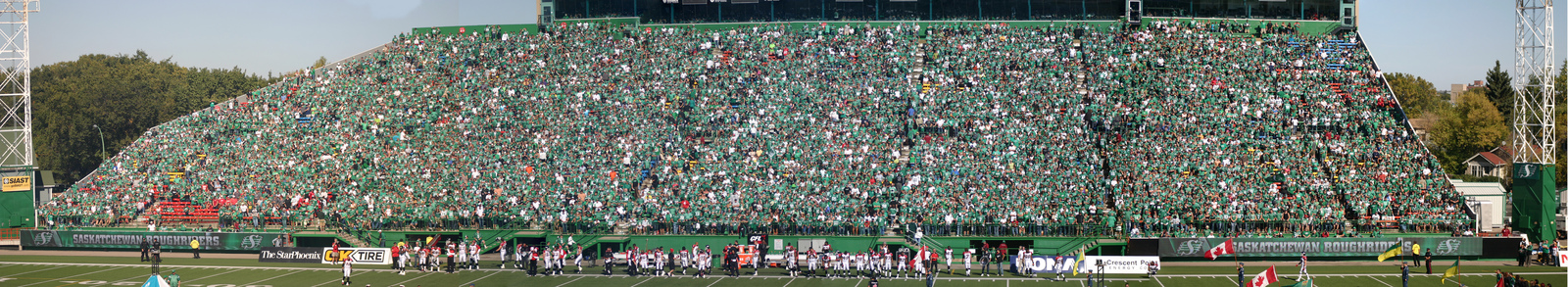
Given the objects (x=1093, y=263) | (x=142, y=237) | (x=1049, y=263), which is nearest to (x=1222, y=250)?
(x=1093, y=263)

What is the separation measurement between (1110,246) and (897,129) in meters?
8.87

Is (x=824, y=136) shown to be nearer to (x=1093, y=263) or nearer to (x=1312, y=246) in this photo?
(x=1093, y=263)

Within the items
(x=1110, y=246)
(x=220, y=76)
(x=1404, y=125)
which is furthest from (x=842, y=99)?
(x=220, y=76)

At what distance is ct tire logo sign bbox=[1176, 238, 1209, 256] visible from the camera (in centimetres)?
3622

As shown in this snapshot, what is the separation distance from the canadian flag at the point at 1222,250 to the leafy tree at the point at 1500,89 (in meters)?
41.0

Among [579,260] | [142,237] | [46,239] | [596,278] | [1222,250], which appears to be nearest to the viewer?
[596,278]

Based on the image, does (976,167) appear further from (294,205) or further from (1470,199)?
(294,205)

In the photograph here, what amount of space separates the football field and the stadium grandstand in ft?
9.87

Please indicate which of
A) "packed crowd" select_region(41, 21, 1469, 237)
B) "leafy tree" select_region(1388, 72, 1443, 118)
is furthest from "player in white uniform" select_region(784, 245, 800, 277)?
"leafy tree" select_region(1388, 72, 1443, 118)

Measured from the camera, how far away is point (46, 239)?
42.7 meters

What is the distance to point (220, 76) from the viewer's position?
85500mm

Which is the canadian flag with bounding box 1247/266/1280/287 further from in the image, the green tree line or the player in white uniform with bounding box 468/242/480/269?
the green tree line

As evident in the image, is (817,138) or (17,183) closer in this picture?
(817,138)

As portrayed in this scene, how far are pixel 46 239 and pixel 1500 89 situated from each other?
234 ft
